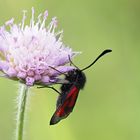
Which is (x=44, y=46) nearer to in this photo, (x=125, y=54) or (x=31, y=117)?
(x=31, y=117)

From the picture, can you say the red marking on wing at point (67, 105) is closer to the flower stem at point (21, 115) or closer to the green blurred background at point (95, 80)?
the flower stem at point (21, 115)

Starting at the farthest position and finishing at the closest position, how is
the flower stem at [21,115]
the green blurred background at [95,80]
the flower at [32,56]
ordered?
1. the green blurred background at [95,80]
2. the flower at [32,56]
3. the flower stem at [21,115]

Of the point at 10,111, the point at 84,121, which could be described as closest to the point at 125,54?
the point at 84,121

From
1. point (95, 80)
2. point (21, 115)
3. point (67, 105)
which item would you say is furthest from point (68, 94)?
point (95, 80)

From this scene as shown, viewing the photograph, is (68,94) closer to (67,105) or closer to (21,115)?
(67,105)

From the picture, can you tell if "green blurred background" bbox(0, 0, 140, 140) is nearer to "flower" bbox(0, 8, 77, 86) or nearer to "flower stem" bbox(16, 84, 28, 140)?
"flower" bbox(0, 8, 77, 86)

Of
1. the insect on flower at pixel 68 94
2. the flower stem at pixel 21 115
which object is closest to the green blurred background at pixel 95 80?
the insect on flower at pixel 68 94
